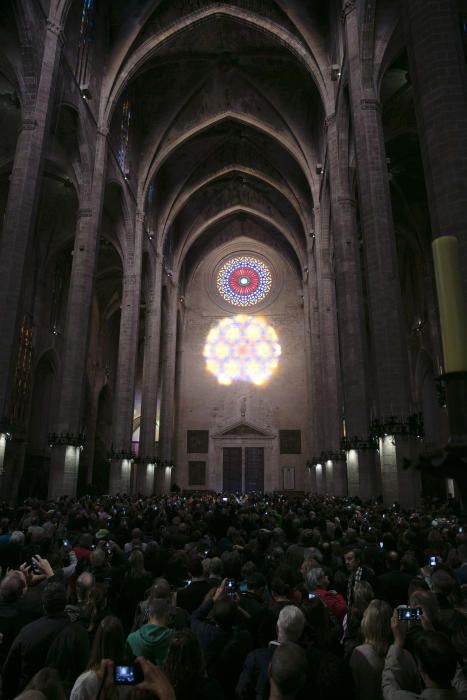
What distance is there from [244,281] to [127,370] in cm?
1761

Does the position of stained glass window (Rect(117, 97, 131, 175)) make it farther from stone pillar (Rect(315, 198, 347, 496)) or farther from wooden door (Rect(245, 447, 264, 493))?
wooden door (Rect(245, 447, 264, 493))

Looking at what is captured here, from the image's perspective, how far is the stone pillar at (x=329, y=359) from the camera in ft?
75.8

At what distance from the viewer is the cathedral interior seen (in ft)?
44.2

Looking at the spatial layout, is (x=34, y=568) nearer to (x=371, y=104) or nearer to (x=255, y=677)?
(x=255, y=677)

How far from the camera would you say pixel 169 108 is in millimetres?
28375

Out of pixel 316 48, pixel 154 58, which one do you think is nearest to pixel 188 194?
pixel 154 58

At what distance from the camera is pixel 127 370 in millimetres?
25469

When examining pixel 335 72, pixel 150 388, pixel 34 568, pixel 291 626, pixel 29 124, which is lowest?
pixel 291 626

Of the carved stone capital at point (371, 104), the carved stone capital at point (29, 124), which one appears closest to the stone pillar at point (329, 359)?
the carved stone capital at point (371, 104)

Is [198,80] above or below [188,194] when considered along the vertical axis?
above

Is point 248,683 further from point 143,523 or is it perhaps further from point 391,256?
point 391,256

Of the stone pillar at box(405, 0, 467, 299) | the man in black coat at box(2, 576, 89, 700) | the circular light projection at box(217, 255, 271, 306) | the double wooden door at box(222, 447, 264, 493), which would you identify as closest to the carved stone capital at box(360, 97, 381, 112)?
the stone pillar at box(405, 0, 467, 299)

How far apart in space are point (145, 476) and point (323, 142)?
1987 cm

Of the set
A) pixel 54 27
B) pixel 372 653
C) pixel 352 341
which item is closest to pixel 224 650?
pixel 372 653
